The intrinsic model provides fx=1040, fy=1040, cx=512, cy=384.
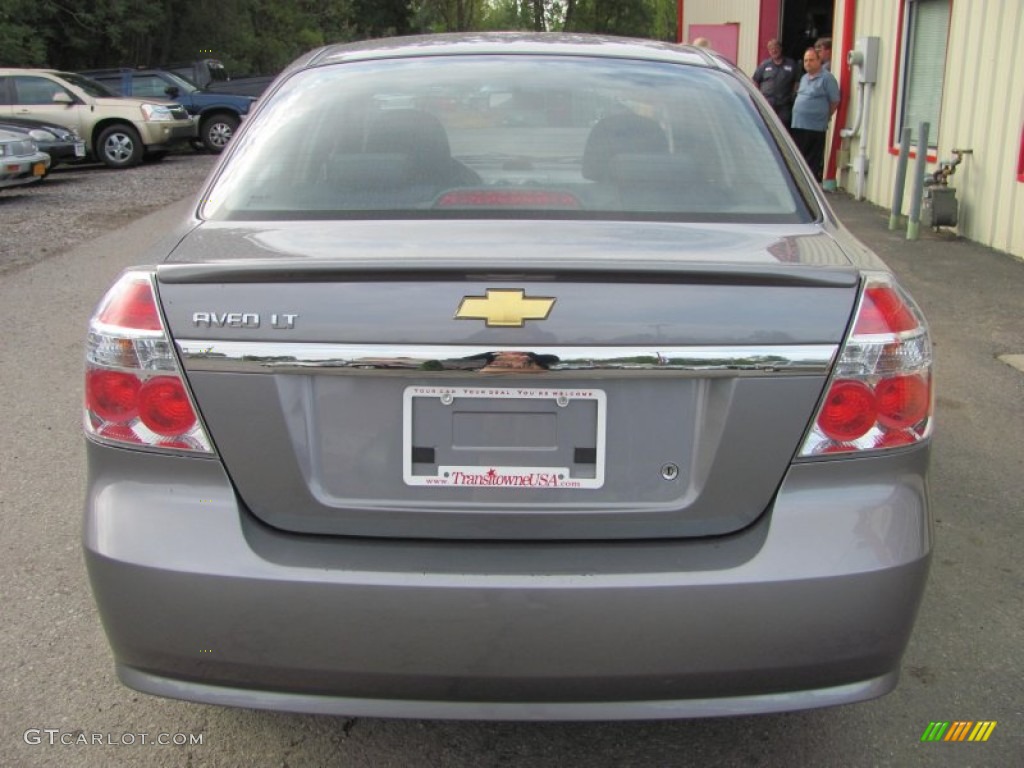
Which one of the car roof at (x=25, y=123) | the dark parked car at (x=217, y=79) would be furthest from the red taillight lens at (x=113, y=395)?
the dark parked car at (x=217, y=79)

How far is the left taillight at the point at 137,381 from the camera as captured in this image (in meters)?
2.12

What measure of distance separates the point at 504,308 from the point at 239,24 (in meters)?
37.1

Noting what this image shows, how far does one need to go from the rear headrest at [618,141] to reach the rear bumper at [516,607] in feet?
3.51

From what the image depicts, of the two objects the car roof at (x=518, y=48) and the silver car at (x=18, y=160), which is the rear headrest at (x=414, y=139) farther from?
the silver car at (x=18, y=160)

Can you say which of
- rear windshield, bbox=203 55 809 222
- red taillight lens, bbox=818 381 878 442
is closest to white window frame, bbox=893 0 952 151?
rear windshield, bbox=203 55 809 222

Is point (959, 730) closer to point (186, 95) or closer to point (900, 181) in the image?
point (900, 181)

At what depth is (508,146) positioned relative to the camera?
288 centimetres

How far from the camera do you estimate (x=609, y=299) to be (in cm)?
203

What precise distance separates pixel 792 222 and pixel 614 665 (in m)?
1.19

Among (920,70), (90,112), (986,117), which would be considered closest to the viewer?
(986,117)

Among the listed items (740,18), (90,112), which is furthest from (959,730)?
(740,18)

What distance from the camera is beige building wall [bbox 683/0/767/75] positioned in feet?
68.2

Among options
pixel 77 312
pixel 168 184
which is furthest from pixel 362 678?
pixel 168 184

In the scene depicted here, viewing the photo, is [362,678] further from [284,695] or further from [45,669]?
[45,669]
